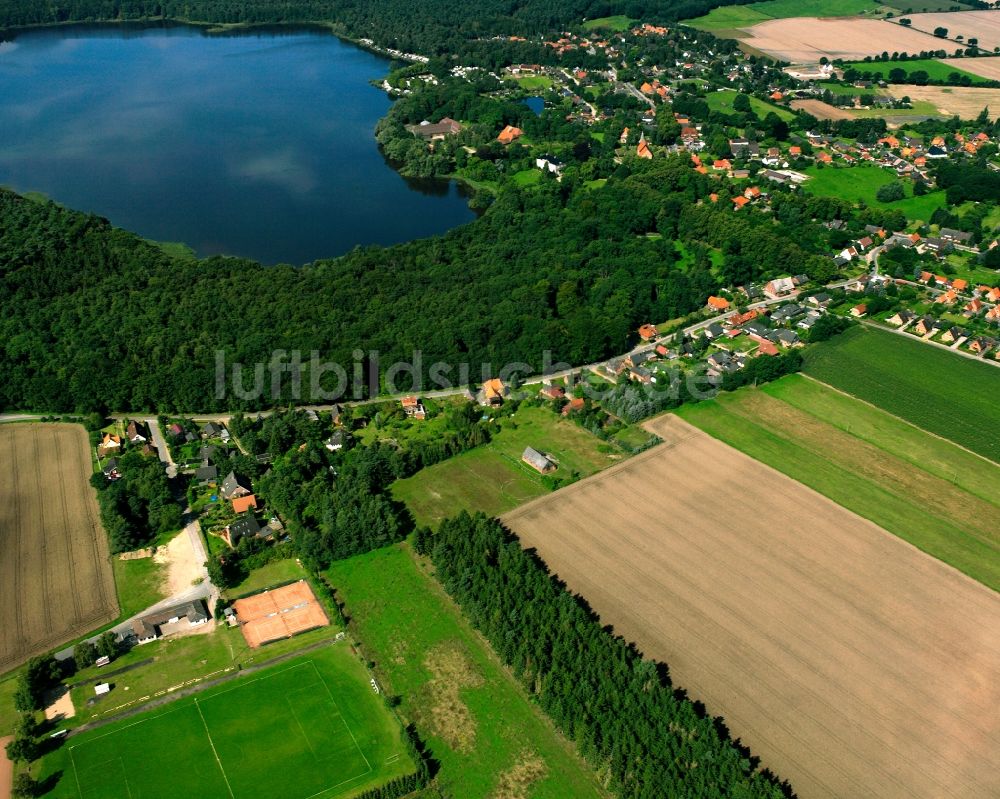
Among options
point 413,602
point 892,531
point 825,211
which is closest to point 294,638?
point 413,602

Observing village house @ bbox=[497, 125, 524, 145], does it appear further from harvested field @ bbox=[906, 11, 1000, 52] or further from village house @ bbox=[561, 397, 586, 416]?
harvested field @ bbox=[906, 11, 1000, 52]

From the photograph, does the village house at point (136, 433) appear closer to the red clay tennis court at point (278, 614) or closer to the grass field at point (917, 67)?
the red clay tennis court at point (278, 614)

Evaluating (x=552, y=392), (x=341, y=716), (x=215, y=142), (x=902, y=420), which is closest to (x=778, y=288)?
(x=902, y=420)

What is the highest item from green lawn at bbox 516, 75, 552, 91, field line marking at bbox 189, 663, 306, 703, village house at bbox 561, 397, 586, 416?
green lawn at bbox 516, 75, 552, 91

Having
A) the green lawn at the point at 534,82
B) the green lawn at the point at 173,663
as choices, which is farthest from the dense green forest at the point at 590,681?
the green lawn at the point at 534,82

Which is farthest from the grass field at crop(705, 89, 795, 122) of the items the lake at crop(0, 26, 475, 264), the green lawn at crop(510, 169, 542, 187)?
the lake at crop(0, 26, 475, 264)

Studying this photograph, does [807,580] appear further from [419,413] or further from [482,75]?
[482,75]
